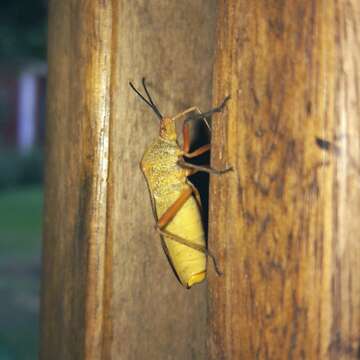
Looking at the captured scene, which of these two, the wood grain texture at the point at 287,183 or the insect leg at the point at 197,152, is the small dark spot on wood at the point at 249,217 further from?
the insect leg at the point at 197,152

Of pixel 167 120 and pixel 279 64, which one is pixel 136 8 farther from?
pixel 279 64

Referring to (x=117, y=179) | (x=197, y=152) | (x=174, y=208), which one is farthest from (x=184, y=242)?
(x=117, y=179)

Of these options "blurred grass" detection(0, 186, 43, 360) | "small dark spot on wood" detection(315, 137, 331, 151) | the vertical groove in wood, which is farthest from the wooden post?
"blurred grass" detection(0, 186, 43, 360)

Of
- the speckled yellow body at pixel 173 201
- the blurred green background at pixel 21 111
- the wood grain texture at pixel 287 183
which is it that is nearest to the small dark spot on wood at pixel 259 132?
the wood grain texture at pixel 287 183

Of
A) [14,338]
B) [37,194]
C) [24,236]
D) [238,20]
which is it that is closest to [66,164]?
[238,20]

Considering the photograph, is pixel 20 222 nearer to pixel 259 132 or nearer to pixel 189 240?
pixel 189 240

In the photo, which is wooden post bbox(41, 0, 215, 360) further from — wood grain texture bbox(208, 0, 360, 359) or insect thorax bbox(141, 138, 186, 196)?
wood grain texture bbox(208, 0, 360, 359)
